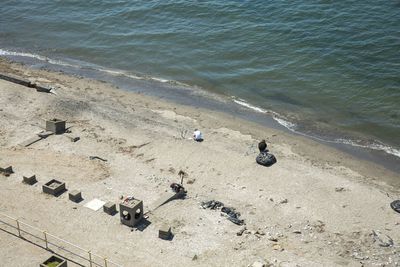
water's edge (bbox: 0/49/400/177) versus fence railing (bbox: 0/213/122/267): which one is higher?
water's edge (bbox: 0/49/400/177)

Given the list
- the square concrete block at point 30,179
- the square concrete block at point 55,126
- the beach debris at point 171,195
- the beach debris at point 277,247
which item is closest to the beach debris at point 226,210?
the beach debris at point 171,195

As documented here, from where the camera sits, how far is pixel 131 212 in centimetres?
2156

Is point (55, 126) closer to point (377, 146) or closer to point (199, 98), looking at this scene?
point (199, 98)

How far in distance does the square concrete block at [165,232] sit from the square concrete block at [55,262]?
A: 3982 millimetres

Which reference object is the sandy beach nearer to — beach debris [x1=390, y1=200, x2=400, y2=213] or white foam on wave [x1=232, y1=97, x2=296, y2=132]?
beach debris [x1=390, y1=200, x2=400, y2=213]

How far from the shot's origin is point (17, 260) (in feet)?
64.3

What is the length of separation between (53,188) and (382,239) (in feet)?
46.2

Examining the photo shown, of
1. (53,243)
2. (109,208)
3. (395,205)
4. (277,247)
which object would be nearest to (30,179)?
(109,208)

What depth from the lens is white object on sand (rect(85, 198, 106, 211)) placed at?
75.6 ft

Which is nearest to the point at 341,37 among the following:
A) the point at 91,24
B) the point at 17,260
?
the point at 91,24

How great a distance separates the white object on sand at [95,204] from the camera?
23050mm

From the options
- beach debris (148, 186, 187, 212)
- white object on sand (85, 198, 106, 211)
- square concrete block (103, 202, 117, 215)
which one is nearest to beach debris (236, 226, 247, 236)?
beach debris (148, 186, 187, 212)

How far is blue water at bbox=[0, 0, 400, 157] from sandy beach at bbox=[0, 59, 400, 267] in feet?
11.4

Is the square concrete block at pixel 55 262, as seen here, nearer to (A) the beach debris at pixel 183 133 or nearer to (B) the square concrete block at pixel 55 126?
(B) the square concrete block at pixel 55 126
